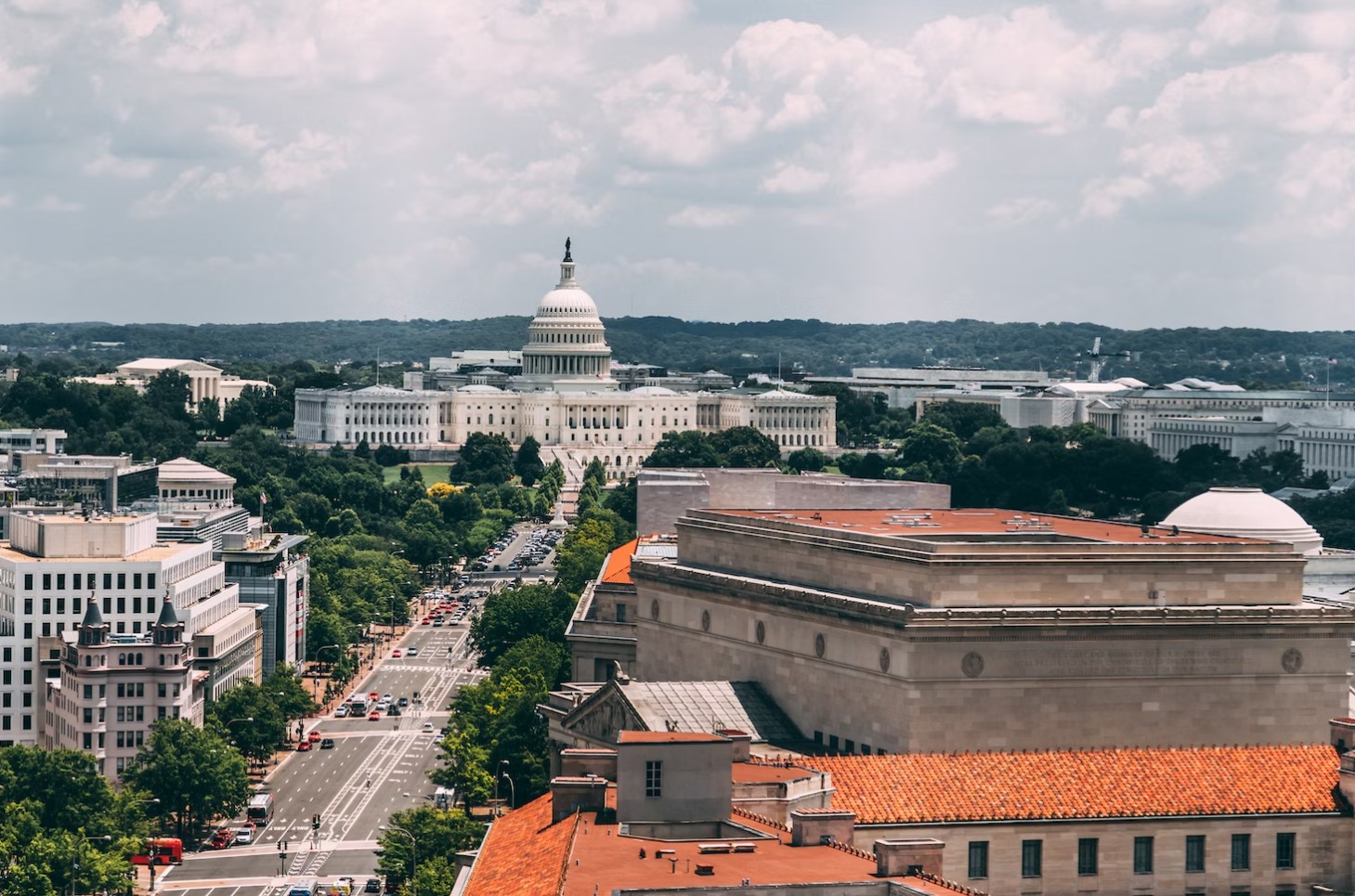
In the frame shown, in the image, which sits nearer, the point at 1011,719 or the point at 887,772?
the point at 887,772

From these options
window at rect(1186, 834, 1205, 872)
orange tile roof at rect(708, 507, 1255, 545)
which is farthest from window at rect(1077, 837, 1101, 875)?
orange tile roof at rect(708, 507, 1255, 545)

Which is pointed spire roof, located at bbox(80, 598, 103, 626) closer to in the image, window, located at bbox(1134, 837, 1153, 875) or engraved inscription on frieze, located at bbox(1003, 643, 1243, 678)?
engraved inscription on frieze, located at bbox(1003, 643, 1243, 678)

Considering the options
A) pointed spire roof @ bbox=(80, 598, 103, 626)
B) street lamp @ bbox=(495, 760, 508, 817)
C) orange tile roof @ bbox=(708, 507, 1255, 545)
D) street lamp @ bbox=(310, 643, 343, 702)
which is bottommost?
street lamp @ bbox=(310, 643, 343, 702)

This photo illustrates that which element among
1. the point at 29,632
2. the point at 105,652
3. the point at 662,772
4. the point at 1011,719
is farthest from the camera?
the point at 29,632

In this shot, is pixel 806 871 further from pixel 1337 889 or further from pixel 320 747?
pixel 320 747

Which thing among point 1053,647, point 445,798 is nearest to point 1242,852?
point 1053,647

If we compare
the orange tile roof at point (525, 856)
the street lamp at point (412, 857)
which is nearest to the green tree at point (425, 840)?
the street lamp at point (412, 857)

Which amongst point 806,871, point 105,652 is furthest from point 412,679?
point 806,871
